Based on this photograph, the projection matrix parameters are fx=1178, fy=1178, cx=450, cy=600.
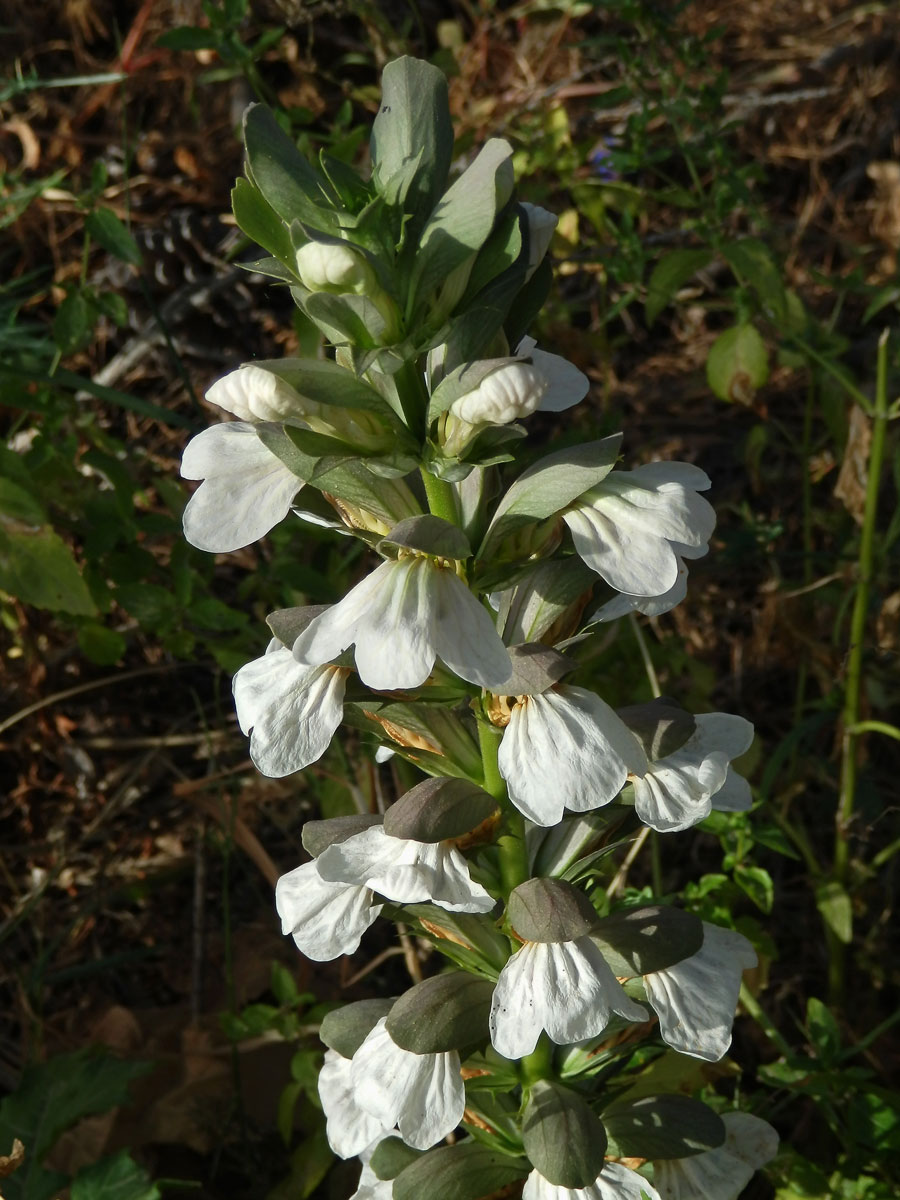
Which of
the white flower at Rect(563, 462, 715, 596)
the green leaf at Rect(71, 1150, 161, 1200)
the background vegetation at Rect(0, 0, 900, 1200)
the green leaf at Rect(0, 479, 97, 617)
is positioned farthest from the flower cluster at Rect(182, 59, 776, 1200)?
the green leaf at Rect(0, 479, 97, 617)

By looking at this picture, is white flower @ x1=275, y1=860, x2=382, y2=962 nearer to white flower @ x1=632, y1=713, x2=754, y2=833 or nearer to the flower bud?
white flower @ x1=632, y1=713, x2=754, y2=833

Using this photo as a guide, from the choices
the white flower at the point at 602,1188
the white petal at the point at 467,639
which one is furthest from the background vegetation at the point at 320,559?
the white petal at the point at 467,639

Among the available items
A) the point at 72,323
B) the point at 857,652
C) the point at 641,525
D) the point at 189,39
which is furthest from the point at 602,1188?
Result: the point at 189,39

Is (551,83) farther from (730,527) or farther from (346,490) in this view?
(346,490)

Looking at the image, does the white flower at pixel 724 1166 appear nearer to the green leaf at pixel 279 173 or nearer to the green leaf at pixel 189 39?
the green leaf at pixel 279 173

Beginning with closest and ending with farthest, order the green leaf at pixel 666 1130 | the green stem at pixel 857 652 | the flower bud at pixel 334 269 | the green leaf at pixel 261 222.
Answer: the flower bud at pixel 334 269
the green leaf at pixel 261 222
the green leaf at pixel 666 1130
the green stem at pixel 857 652

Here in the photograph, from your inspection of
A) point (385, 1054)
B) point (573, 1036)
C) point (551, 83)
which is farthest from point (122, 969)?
point (551, 83)

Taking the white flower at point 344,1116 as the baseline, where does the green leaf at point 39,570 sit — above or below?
above
